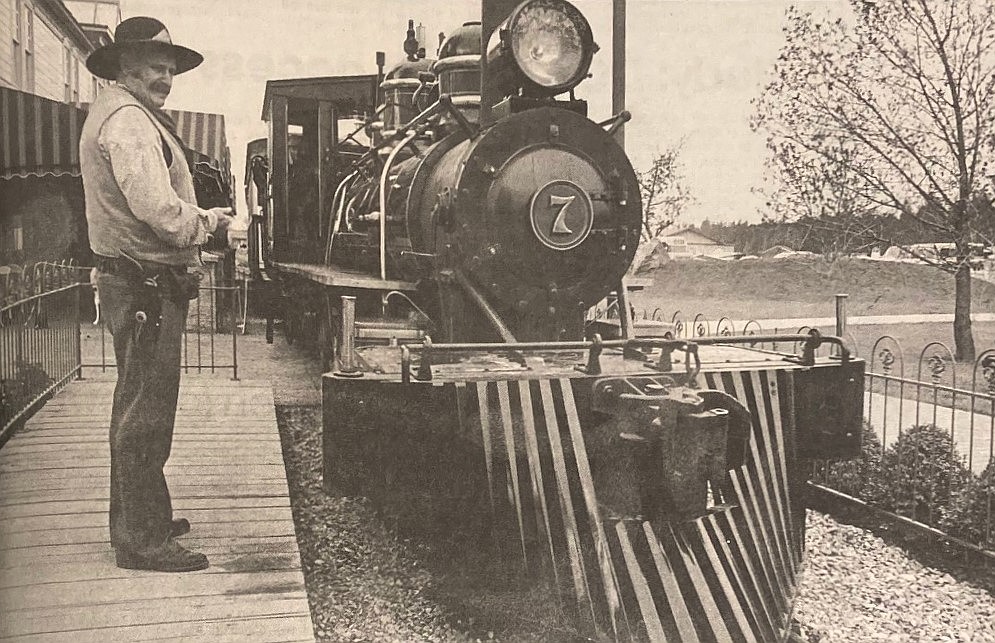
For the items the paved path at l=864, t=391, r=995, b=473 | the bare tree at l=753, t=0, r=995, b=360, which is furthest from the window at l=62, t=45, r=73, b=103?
the paved path at l=864, t=391, r=995, b=473

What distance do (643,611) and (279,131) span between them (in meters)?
2.49

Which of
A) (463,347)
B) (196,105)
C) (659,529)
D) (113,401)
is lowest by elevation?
(659,529)

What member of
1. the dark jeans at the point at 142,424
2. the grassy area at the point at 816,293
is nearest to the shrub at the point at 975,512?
the grassy area at the point at 816,293

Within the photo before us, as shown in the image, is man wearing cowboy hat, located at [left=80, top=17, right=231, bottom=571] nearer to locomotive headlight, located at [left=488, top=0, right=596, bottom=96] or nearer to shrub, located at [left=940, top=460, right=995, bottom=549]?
locomotive headlight, located at [left=488, top=0, right=596, bottom=96]

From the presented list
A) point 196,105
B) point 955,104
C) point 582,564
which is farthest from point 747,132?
point 196,105

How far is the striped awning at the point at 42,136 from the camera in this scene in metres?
2.12

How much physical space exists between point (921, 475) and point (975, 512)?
0.33m

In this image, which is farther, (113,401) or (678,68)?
(678,68)

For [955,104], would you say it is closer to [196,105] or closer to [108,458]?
[196,105]

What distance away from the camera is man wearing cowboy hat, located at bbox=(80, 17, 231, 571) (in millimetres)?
2064

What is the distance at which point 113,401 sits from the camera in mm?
2232

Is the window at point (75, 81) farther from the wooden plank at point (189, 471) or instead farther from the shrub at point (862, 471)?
the shrub at point (862, 471)

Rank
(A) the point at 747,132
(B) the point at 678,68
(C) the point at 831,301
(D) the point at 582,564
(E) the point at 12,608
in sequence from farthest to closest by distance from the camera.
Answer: (C) the point at 831,301, (A) the point at 747,132, (B) the point at 678,68, (D) the point at 582,564, (E) the point at 12,608

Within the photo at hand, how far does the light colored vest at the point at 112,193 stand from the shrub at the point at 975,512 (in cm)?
310
